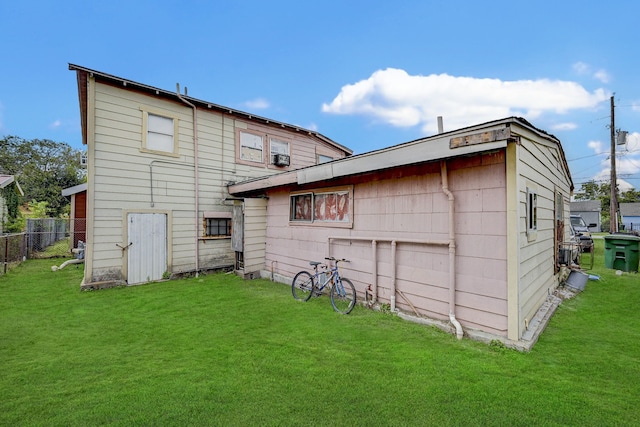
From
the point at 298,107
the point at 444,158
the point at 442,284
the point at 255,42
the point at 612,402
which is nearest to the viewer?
the point at 612,402

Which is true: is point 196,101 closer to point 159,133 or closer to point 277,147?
point 159,133

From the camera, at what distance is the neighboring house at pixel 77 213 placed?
1205 centimetres

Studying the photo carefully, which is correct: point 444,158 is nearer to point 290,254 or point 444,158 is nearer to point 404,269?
point 404,269

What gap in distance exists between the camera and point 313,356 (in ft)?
10.9

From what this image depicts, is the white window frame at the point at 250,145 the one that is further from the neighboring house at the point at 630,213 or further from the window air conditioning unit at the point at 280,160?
the neighboring house at the point at 630,213

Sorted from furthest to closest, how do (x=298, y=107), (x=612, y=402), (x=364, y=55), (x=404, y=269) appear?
(x=298, y=107), (x=364, y=55), (x=404, y=269), (x=612, y=402)

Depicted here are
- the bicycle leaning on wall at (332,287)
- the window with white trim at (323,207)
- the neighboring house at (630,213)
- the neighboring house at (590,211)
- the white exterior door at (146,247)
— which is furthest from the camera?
the neighboring house at (630,213)

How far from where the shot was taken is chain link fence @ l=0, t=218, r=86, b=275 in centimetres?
872

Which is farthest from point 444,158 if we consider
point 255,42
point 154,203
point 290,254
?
point 255,42

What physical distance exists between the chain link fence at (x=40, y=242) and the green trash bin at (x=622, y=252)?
18149 mm

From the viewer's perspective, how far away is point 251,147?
959 cm

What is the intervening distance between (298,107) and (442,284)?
69.3ft

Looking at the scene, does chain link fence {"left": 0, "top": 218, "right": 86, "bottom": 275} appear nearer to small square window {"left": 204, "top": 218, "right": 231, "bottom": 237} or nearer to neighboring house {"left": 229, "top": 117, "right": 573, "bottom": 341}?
small square window {"left": 204, "top": 218, "right": 231, "bottom": 237}

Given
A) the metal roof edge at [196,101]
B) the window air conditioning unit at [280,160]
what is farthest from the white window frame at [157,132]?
the window air conditioning unit at [280,160]
